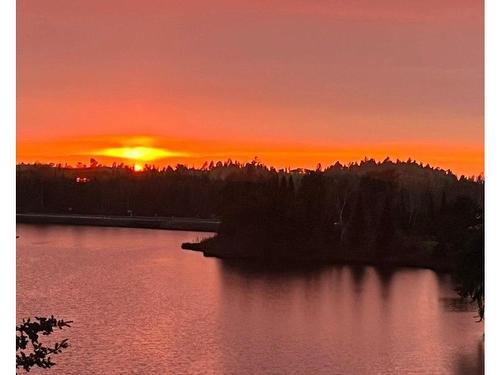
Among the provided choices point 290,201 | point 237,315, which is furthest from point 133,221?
point 237,315

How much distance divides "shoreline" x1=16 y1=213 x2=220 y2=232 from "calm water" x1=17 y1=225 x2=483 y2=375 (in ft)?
1.08

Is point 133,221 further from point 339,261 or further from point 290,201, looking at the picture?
point 339,261

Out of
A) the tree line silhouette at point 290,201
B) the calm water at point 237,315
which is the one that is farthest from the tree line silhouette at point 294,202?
the calm water at point 237,315

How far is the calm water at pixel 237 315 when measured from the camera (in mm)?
7777

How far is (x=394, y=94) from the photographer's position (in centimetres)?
1119

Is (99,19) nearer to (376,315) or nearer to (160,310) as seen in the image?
(160,310)

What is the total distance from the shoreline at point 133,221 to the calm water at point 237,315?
1.08ft

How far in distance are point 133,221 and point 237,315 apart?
2733 mm

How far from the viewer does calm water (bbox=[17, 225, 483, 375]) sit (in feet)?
25.5

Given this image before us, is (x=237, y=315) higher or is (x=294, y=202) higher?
(x=294, y=202)

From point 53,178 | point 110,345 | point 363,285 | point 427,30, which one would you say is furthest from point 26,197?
point 427,30

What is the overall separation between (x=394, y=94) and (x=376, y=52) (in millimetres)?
737

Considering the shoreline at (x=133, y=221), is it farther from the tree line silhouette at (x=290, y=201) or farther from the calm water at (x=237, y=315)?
the calm water at (x=237, y=315)

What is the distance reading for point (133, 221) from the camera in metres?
11.8
